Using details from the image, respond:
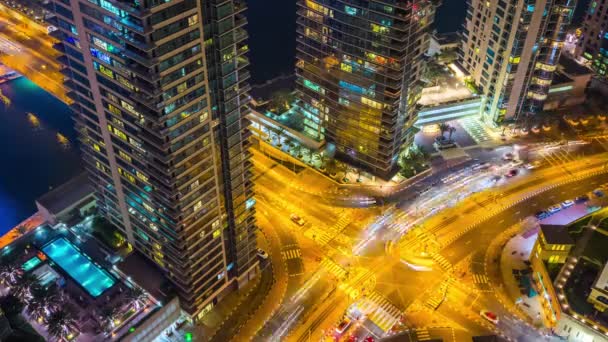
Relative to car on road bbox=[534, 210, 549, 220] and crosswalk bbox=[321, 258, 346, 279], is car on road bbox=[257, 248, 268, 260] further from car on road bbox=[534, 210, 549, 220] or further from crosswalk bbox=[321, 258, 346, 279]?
car on road bbox=[534, 210, 549, 220]

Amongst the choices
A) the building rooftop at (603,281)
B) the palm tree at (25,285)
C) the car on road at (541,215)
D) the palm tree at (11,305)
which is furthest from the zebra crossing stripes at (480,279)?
the palm tree at (11,305)

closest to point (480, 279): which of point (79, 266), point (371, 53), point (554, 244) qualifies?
point (554, 244)

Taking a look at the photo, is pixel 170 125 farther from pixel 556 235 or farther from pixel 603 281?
pixel 603 281

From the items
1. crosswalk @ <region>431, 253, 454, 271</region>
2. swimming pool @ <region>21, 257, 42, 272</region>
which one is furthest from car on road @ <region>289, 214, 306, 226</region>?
swimming pool @ <region>21, 257, 42, 272</region>

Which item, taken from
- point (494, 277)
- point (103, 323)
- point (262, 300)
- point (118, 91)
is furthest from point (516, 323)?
point (118, 91)

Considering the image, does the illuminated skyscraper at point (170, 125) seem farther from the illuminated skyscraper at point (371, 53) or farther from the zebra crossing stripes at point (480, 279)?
the zebra crossing stripes at point (480, 279)

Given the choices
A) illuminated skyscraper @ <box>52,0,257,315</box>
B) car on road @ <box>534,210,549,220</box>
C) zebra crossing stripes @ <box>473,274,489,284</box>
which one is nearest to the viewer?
illuminated skyscraper @ <box>52,0,257,315</box>

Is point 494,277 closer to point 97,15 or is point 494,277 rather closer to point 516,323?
point 516,323
